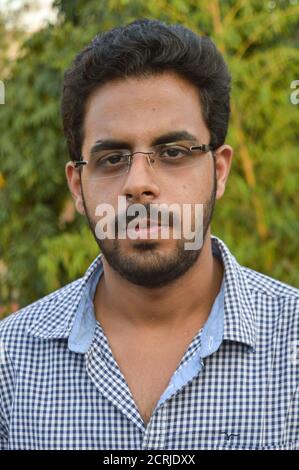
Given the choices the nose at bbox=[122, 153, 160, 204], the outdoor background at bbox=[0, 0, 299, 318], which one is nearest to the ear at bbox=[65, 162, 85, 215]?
the nose at bbox=[122, 153, 160, 204]

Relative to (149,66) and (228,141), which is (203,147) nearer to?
(149,66)

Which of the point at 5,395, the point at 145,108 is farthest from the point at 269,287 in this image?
the point at 5,395

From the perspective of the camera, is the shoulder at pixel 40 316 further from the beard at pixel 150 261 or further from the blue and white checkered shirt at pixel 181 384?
the beard at pixel 150 261

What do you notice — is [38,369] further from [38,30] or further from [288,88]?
[38,30]

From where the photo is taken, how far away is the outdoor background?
383 cm

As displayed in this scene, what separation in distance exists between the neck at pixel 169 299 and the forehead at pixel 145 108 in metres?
0.33

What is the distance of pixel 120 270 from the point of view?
224 centimetres

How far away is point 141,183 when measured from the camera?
217 centimetres

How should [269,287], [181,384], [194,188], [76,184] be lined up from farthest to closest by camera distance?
[76,184]
[269,287]
[194,188]
[181,384]

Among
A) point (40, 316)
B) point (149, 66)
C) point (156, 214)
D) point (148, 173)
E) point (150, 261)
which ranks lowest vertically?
point (40, 316)

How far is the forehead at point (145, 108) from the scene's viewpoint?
7.30ft

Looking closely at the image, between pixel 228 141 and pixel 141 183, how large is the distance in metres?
1.68

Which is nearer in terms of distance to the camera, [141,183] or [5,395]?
A: [141,183]

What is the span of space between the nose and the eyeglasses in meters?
0.01
